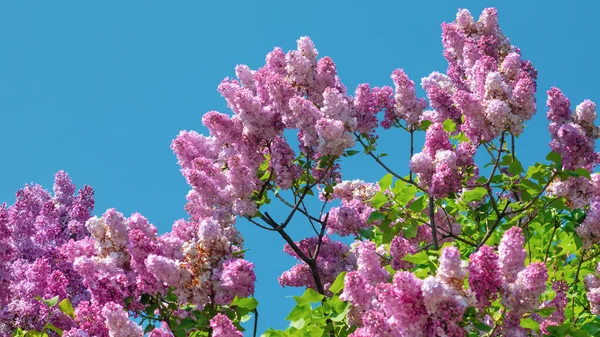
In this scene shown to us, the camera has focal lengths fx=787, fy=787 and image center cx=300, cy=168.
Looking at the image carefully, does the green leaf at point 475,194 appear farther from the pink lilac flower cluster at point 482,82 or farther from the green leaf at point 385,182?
the green leaf at point 385,182

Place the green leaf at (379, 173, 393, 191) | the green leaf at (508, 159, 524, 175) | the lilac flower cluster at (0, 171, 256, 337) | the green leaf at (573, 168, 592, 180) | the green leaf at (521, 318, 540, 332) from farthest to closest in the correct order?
the green leaf at (379, 173, 393, 191), the green leaf at (573, 168, 592, 180), the green leaf at (508, 159, 524, 175), the lilac flower cluster at (0, 171, 256, 337), the green leaf at (521, 318, 540, 332)

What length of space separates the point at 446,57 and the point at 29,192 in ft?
24.5

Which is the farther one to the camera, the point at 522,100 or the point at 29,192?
the point at 29,192

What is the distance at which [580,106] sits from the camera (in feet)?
25.6

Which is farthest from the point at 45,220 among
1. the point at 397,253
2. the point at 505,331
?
the point at 505,331

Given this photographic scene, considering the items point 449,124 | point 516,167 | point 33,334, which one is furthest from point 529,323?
point 33,334

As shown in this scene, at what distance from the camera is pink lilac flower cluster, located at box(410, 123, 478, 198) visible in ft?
22.2

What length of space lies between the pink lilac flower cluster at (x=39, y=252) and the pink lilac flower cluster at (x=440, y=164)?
11.3 ft

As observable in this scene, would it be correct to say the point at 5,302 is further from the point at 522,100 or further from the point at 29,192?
the point at 522,100

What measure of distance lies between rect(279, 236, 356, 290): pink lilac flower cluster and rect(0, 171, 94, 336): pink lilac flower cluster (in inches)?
96.5

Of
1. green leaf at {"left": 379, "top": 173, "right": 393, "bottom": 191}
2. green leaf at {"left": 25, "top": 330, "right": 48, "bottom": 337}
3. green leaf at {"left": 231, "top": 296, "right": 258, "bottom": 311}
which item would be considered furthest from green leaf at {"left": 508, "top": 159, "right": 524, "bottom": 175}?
green leaf at {"left": 25, "top": 330, "right": 48, "bottom": 337}

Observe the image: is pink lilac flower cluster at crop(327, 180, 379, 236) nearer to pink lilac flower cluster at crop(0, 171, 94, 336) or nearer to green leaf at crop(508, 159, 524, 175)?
green leaf at crop(508, 159, 524, 175)

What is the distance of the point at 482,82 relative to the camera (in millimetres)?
7570

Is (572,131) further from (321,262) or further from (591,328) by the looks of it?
(321,262)
